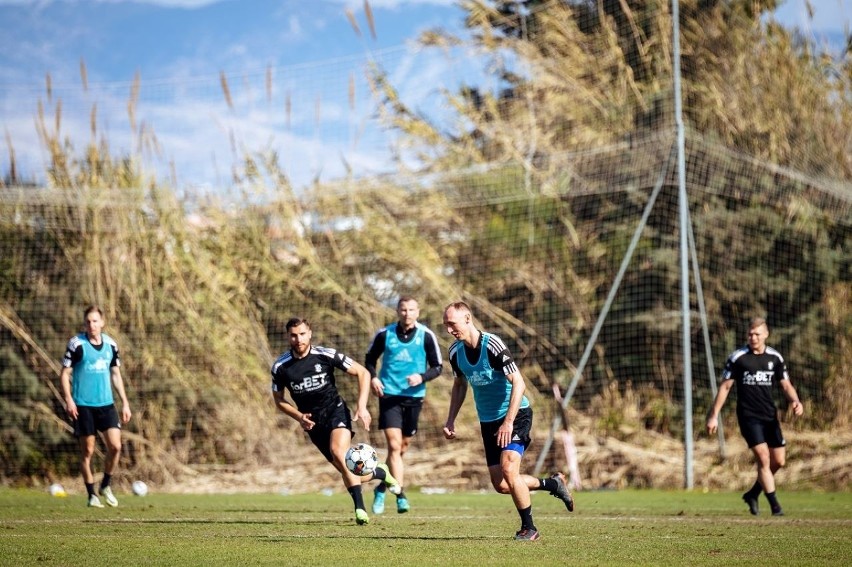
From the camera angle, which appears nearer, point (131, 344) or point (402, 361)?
point (402, 361)

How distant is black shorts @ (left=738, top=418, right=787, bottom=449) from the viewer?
12133mm

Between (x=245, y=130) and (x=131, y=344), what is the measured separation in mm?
4815

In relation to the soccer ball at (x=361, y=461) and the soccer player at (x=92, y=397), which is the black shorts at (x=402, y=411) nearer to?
the soccer ball at (x=361, y=461)

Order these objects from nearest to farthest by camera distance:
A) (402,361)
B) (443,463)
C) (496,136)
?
(402,361) < (443,463) < (496,136)

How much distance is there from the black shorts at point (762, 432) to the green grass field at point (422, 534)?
0.80 metres

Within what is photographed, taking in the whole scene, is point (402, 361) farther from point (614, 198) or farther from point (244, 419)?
point (614, 198)

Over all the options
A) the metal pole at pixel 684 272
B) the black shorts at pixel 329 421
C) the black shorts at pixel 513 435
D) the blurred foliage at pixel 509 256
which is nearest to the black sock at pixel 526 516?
the black shorts at pixel 513 435

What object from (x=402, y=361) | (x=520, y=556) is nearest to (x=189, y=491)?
(x=402, y=361)

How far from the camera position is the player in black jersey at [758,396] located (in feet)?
39.7

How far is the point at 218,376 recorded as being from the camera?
19.0 m

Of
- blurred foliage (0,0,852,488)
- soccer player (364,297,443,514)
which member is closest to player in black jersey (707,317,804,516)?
soccer player (364,297,443,514)

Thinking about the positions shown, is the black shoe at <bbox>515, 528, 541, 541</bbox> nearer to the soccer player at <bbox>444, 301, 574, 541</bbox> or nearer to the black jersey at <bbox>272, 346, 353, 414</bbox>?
the soccer player at <bbox>444, 301, 574, 541</bbox>

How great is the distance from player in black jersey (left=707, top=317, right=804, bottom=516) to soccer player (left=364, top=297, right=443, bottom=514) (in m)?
3.28

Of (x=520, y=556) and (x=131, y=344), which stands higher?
(x=131, y=344)
